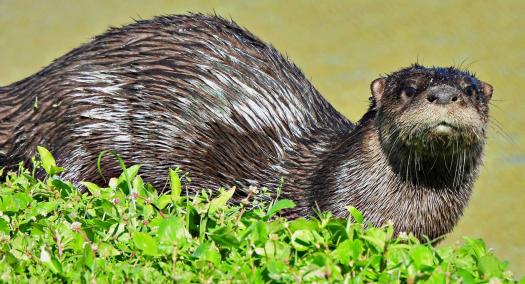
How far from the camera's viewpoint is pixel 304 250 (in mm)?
4289

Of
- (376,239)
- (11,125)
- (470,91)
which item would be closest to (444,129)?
(470,91)

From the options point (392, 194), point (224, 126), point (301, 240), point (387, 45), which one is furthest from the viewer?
point (387, 45)

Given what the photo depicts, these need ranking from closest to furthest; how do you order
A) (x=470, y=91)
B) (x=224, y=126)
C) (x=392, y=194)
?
(x=470, y=91)
(x=392, y=194)
(x=224, y=126)

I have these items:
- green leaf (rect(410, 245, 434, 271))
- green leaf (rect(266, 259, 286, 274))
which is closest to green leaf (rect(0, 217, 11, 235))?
green leaf (rect(266, 259, 286, 274))

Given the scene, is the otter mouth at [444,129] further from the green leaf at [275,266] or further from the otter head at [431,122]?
the green leaf at [275,266]

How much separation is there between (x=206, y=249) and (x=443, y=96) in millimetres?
1595

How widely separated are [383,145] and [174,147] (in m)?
1.08

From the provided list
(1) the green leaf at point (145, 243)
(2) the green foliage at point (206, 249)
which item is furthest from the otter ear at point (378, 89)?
(1) the green leaf at point (145, 243)

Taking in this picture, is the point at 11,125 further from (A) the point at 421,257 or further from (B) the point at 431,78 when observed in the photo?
(A) the point at 421,257

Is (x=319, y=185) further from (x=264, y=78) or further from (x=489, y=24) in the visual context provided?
(x=489, y=24)

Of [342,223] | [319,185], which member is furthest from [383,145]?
[342,223]

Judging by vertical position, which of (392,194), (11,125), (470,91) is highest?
(470,91)

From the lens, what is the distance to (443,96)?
530cm

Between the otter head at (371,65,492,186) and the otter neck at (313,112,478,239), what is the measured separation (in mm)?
20
